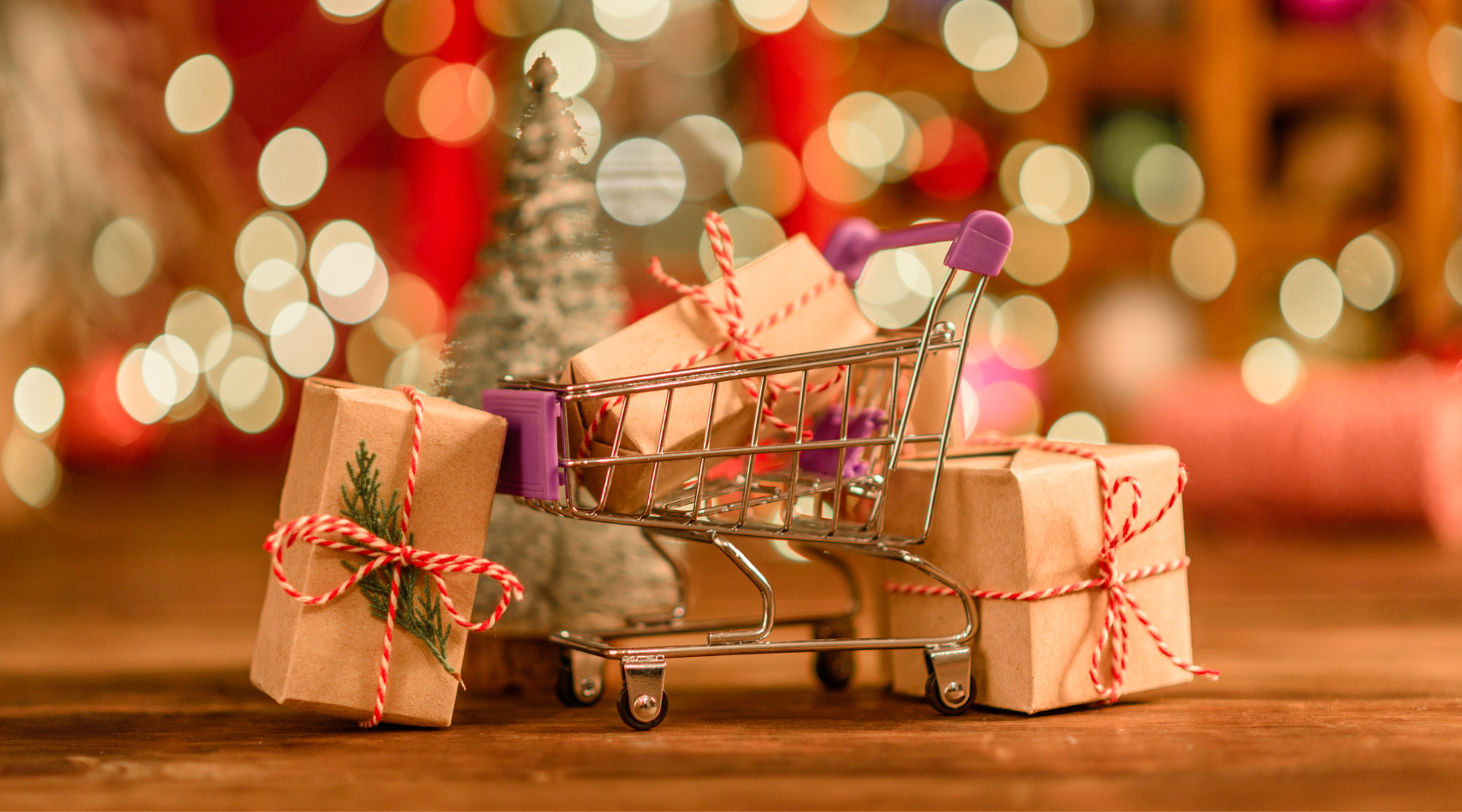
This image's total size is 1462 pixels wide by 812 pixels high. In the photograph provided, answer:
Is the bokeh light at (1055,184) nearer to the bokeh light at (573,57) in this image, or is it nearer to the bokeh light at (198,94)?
the bokeh light at (573,57)

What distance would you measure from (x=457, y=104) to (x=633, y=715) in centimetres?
251

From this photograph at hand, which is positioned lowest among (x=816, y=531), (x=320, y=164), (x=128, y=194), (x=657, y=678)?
(x=657, y=678)

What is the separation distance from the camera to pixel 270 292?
319 centimetres

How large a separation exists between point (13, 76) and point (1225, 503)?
107 inches

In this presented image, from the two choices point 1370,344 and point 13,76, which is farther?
point 1370,344

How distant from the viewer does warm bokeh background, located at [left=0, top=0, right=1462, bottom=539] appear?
2.72 m

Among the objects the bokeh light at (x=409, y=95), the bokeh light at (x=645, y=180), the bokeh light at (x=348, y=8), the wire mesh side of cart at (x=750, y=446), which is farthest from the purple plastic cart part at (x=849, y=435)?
the bokeh light at (x=348, y=8)

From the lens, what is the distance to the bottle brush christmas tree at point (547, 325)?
1.08 metres

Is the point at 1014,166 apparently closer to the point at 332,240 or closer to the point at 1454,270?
the point at 1454,270

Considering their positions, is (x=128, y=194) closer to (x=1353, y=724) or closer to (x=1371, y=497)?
(x=1353, y=724)

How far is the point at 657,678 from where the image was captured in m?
0.85

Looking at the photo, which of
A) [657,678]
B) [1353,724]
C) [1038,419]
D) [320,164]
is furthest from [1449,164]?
[320,164]

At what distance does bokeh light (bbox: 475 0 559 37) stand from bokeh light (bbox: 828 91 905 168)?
2.70ft

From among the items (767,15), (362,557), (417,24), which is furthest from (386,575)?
(417,24)
